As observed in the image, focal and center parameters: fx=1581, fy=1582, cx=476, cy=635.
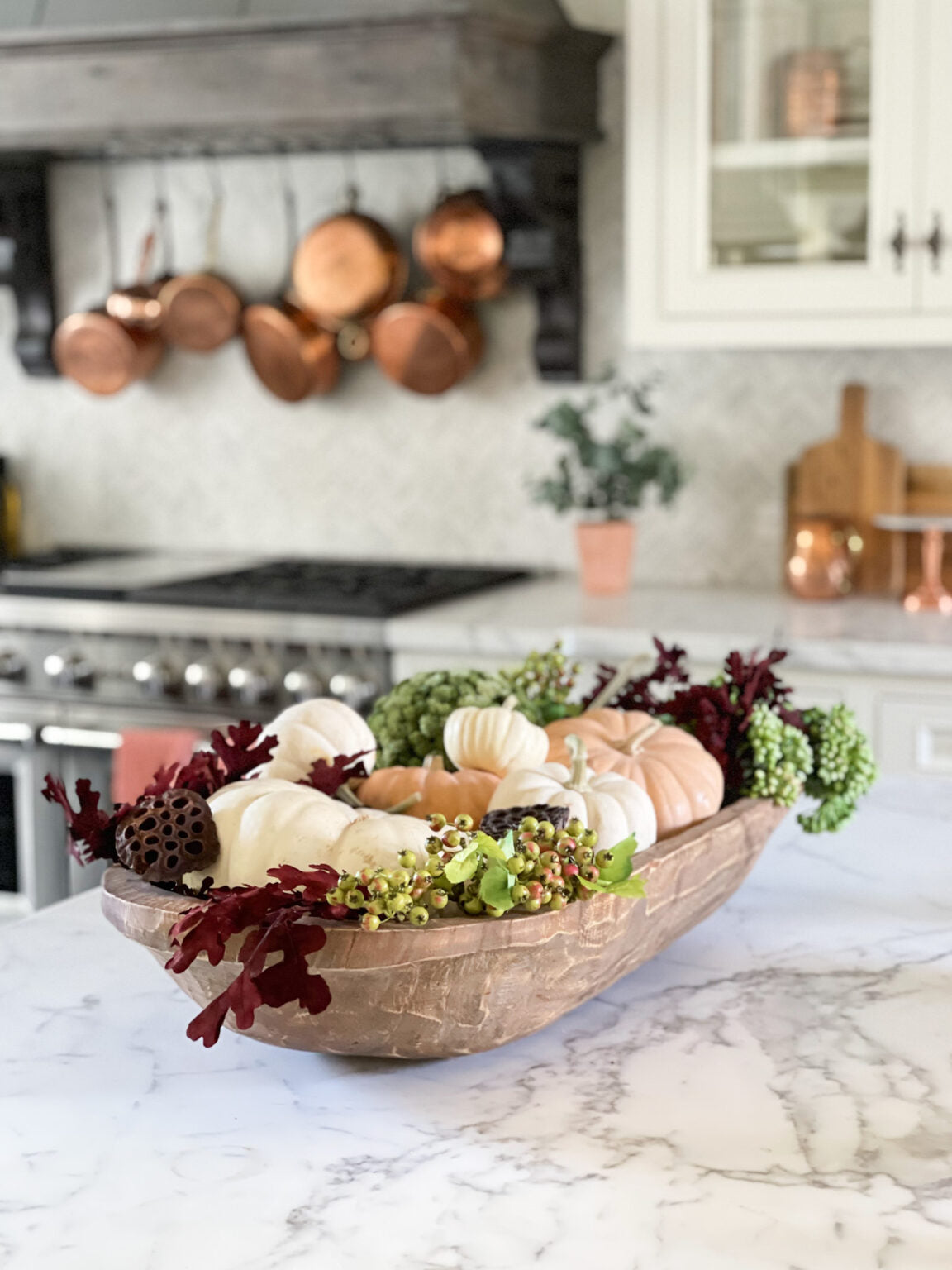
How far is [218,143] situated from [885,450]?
57.5 inches

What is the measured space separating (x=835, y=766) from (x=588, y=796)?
0.33 meters

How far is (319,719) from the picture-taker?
119 centimetres

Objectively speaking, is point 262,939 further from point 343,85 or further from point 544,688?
point 343,85

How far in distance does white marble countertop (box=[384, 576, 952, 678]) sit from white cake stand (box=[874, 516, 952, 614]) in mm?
40

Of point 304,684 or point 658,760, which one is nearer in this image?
point 658,760

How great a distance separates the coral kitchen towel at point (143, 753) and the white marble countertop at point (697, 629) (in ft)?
1.35

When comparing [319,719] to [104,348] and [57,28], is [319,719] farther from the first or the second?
[104,348]

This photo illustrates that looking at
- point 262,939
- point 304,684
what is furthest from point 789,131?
point 262,939

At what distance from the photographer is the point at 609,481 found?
3004mm

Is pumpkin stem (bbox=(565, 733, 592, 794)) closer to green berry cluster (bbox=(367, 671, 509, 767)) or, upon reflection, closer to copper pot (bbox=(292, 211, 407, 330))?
green berry cluster (bbox=(367, 671, 509, 767))

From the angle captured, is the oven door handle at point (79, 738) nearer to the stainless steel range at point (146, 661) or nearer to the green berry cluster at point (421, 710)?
the stainless steel range at point (146, 661)

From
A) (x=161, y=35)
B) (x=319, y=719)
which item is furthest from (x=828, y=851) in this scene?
(x=161, y=35)

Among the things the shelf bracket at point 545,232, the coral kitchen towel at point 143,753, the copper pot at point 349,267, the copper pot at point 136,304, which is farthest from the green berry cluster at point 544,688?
the copper pot at point 136,304

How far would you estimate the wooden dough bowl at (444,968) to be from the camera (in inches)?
36.4
